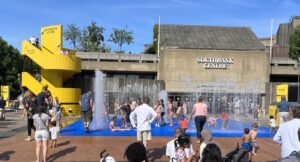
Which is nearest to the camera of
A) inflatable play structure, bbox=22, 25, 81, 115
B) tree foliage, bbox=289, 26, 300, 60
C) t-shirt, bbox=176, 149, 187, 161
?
t-shirt, bbox=176, 149, 187, 161

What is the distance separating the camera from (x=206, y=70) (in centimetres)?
5006

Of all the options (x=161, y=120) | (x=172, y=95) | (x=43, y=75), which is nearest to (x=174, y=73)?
(x=172, y=95)

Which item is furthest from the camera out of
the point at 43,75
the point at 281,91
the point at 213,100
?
the point at 213,100

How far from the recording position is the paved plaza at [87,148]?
35.2 feet

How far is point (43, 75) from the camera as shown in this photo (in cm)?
3353

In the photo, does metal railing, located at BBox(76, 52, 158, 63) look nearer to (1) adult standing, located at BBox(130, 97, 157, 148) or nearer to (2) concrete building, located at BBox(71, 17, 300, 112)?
A: (2) concrete building, located at BBox(71, 17, 300, 112)

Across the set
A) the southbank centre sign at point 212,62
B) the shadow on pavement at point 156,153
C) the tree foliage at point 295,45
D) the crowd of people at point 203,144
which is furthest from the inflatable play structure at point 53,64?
the tree foliage at point 295,45

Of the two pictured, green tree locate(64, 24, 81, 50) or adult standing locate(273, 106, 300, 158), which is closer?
adult standing locate(273, 106, 300, 158)

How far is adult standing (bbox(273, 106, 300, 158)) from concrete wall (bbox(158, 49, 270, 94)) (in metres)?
42.9

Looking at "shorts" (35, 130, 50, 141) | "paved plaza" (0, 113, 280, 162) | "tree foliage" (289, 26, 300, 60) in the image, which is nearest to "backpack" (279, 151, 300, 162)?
"paved plaza" (0, 113, 280, 162)

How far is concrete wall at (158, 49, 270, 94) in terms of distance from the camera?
163 feet

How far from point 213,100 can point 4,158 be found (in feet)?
116

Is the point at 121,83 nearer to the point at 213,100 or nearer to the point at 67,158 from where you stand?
the point at 213,100

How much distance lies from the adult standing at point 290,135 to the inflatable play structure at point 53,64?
88.8ft
